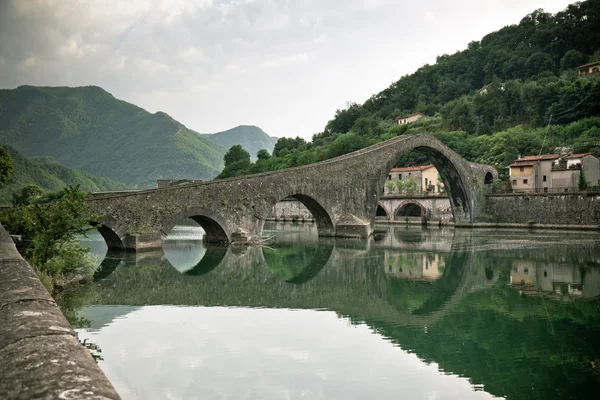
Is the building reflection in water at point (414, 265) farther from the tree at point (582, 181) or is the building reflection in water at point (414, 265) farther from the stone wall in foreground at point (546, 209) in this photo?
the tree at point (582, 181)

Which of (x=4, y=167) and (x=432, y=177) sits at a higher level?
(x=4, y=167)

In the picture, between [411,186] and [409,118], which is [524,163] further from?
[409,118]

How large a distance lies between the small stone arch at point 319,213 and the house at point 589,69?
55.9 metres

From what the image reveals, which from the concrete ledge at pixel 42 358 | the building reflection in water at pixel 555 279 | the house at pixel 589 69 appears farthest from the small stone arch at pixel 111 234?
the house at pixel 589 69

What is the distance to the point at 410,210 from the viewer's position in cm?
5325

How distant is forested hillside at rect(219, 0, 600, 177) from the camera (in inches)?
2261

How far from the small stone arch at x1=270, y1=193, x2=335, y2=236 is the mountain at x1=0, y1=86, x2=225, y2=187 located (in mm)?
90987

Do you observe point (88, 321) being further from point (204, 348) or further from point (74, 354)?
point (74, 354)

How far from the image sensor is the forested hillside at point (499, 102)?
57438 millimetres

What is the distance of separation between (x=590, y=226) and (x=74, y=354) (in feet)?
126

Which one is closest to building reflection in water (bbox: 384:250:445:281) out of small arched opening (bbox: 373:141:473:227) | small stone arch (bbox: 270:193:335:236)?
small stone arch (bbox: 270:193:335:236)

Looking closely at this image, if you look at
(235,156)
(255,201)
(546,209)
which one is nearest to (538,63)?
(546,209)

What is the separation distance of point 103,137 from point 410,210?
116352mm

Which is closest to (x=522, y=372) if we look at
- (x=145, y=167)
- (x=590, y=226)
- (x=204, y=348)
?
(x=204, y=348)
